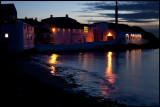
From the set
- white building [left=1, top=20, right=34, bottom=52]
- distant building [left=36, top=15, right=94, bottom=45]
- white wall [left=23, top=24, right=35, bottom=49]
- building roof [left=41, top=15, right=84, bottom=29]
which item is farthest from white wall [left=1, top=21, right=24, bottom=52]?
building roof [left=41, top=15, right=84, bottom=29]

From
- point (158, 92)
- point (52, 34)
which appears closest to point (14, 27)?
point (52, 34)

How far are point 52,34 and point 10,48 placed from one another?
18711 millimetres

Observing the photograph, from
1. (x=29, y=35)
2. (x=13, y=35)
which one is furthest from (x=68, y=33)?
(x=13, y=35)

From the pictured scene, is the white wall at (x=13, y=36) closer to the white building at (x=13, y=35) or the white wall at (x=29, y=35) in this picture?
the white building at (x=13, y=35)

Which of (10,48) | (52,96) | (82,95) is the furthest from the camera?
(10,48)

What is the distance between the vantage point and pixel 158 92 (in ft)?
33.3

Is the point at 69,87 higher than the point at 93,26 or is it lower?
lower

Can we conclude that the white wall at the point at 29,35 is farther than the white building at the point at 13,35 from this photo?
Yes

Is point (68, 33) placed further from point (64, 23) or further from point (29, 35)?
point (29, 35)

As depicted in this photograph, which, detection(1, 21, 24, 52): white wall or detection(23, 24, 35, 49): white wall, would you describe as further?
detection(23, 24, 35, 49): white wall

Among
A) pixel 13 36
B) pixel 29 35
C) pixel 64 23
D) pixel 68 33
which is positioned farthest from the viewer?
pixel 64 23

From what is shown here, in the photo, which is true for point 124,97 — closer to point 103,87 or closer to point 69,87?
point 103,87

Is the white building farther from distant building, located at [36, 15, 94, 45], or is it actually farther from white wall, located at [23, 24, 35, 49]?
distant building, located at [36, 15, 94, 45]

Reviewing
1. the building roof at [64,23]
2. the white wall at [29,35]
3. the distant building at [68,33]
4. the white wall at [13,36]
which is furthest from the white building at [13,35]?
the building roof at [64,23]
